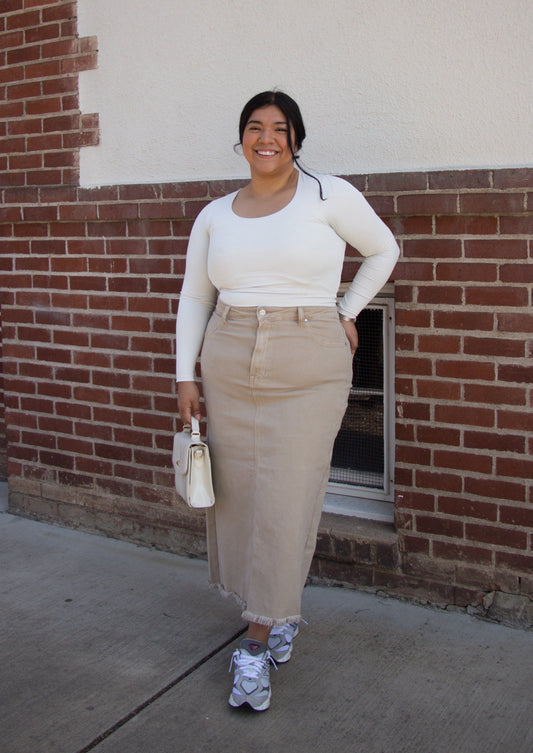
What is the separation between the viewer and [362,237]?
2787mm

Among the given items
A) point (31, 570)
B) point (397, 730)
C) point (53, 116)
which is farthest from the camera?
point (53, 116)

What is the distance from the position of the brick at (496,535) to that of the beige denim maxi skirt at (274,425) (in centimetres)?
80

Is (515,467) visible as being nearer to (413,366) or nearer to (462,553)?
(462,553)

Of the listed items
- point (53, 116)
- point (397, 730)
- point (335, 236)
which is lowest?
point (397, 730)

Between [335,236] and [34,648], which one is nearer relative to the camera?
[335,236]

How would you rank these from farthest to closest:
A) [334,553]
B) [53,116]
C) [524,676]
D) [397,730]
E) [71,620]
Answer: [53,116] < [334,553] < [71,620] < [524,676] < [397,730]

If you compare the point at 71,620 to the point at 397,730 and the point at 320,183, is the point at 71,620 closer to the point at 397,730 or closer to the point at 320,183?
the point at 397,730

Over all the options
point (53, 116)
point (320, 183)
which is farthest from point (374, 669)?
point (53, 116)

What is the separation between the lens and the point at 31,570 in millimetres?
3916

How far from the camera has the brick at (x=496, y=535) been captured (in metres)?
3.23

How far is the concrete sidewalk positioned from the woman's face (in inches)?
71.0

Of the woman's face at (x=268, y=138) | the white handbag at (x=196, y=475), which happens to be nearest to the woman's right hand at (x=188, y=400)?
the white handbag at (x=196, y=475)

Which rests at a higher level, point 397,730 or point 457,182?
point 457,182

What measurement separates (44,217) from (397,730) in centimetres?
304
